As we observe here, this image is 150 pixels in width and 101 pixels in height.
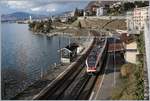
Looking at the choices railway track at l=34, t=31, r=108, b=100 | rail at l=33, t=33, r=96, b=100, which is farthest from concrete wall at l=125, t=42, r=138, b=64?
railway track at l=34, t=31, r=108, b=100

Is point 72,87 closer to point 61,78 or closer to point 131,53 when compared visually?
point 61,78

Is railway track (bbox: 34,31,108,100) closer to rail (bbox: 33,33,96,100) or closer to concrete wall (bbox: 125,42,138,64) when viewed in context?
rail (bbox: 33,33,96,100)

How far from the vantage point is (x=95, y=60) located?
23.1 metres

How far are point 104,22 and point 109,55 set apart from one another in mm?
53517

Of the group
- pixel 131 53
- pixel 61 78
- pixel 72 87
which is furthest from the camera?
pixel 131 53

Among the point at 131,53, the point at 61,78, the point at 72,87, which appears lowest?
the point at 72,87

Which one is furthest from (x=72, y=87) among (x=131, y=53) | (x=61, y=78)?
(x=131, y=53)

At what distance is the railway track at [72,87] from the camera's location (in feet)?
54.0

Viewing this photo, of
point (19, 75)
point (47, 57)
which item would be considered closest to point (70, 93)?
point (19, 75)

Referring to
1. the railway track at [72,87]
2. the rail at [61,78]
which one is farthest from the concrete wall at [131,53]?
the railway track at [72,87]

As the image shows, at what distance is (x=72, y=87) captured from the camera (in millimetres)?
18609

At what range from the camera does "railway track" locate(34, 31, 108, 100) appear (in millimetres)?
16453

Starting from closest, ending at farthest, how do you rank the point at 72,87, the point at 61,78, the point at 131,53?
1. the point at 72,87
2. the point at 61,78
3. the point at 131,53

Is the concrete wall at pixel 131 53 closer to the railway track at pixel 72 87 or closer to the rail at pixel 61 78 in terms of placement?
the rail at pixel 61 78
